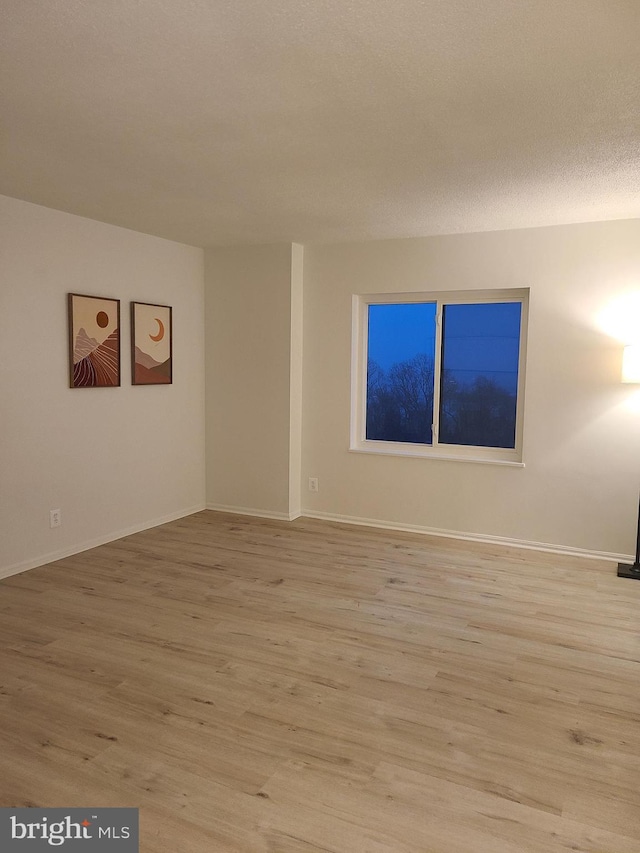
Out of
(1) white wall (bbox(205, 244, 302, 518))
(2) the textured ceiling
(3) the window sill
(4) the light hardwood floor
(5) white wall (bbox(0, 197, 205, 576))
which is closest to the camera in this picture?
(2) the textured ceiling

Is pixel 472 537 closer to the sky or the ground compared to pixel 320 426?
closer to the ground

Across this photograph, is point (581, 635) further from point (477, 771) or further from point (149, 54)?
point (149, 54)

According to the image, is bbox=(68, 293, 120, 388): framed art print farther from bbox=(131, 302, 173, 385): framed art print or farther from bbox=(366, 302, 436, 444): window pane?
bbox=(366, 302, 436, 444): window pane

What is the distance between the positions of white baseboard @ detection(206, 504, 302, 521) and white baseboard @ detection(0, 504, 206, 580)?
173mm

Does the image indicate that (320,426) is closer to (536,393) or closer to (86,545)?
(536,393)

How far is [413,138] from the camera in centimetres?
281

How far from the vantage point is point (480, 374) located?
16.6ft

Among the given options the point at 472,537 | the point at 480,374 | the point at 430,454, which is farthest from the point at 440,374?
the point at 472,537

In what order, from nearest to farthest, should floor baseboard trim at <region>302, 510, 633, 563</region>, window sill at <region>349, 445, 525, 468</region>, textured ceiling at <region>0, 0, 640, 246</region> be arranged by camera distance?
textured ceiling at <region>0, 0, 640, 246</region>, floor baseboard trim at <region>302, 510, 633, 563</region>, window sill at <region>349, 445, 525, 468</region>

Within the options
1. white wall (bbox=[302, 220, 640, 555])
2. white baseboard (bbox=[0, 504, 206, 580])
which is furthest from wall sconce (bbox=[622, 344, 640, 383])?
white baseboard (bbox=[0, 504, 206, 580])

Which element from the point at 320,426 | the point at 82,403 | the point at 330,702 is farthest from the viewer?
the point at 320,426

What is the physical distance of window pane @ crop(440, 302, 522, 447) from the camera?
4.93 meters

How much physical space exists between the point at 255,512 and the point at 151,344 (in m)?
1.72

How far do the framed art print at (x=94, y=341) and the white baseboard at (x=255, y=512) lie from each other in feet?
5.31
